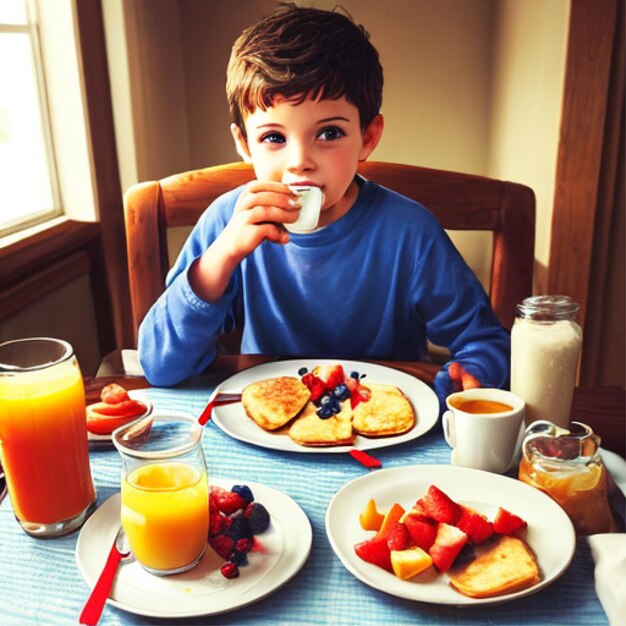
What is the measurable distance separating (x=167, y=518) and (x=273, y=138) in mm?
516

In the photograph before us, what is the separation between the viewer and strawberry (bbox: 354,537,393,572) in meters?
0.46

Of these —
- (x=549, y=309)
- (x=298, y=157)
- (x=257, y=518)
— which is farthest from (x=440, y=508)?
(x=298, y=157)

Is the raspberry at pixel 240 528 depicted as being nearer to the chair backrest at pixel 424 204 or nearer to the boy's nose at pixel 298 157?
the boy's nose at pixel 298 157

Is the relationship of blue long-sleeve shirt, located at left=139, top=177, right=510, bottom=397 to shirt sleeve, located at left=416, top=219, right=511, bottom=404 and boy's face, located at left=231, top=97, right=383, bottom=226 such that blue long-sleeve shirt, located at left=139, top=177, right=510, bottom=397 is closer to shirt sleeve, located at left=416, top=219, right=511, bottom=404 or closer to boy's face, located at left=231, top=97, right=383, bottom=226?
shirt sleeve, located at left=416, top=219, right=511, bottom=404

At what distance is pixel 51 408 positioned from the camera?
1.68 feet

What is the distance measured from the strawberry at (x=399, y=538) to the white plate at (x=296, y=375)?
16cm

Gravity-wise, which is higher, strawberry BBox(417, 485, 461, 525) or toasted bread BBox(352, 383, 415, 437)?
strawberry BBox(417, 485, 461, 525)

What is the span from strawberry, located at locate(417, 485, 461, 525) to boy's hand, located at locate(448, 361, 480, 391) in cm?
26

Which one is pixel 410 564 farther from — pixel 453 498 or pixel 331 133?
pixel 331 133

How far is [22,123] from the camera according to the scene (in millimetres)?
1098

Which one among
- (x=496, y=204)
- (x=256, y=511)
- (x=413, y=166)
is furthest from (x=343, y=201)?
(x=256, y=511)

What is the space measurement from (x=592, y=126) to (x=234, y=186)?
0.63 m

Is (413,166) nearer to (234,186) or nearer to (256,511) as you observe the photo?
(234,186)

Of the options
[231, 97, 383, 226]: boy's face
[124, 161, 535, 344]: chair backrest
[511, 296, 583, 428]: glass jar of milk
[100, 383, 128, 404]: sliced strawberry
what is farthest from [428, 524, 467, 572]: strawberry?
[124, 161, 535, 344]: chair backrest
